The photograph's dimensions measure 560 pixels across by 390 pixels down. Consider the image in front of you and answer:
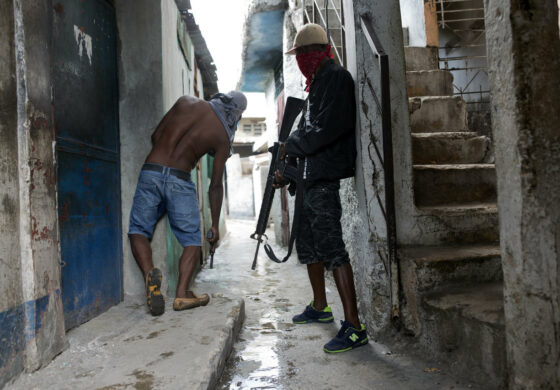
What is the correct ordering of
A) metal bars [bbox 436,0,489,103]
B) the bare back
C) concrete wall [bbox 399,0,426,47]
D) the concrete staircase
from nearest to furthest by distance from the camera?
the concrete staircase, the bare back, concrete wall [bbox 399,0,426,47], metal bars [bbox 436,0,489,103]

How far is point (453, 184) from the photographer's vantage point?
121 inches

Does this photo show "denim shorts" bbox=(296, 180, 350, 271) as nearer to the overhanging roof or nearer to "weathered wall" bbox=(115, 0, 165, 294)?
"weathered wall" bbox=(115, 0, 165, 294)

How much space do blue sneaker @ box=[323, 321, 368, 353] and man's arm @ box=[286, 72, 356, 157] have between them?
111 centimetres

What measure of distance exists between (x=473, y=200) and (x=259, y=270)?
3013mm

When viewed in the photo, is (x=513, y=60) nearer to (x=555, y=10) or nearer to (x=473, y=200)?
(x=555, y=10)

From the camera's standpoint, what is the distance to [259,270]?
5.30m

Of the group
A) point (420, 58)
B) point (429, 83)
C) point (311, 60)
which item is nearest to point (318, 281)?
point (311, 60)

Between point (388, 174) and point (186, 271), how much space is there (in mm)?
1475

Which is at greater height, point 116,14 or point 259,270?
point 116,14

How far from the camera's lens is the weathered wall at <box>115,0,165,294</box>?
3.03m

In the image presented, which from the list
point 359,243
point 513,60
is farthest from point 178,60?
point 513,60

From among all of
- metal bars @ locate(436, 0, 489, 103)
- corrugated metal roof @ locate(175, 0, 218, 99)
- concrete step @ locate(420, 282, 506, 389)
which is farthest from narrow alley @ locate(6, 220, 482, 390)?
metal bars @ locate(436, 0, 489, 103)

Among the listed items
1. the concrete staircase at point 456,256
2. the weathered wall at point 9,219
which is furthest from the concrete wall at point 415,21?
the weathered wall at point 9,219

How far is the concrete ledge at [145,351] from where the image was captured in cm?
164
